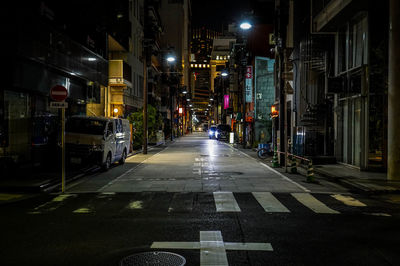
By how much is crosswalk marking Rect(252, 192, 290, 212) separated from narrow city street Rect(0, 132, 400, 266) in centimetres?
3

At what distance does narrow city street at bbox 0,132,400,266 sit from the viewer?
6.02 metres

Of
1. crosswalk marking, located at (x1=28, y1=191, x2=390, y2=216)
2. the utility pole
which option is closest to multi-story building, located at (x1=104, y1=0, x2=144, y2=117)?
crosswalk marking, located at (x1=28, y1=191, x2=390, y2=216)

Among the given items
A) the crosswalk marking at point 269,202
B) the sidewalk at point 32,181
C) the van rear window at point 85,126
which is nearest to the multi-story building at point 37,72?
the van rear window at point 85,126

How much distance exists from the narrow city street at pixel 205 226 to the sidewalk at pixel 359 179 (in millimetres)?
675

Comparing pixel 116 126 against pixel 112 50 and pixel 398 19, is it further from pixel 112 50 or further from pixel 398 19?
pixel 112 50

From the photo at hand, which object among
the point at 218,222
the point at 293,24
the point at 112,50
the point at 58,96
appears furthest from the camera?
the point at 112,50

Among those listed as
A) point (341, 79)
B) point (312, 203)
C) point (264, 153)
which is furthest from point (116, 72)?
point (312, 203)

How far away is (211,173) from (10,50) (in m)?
9.26

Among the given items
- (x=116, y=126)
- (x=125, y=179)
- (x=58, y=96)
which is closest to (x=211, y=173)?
(x=125, y=179)

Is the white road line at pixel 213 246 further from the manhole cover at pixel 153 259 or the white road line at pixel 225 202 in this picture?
the white road line at pixel 225 202

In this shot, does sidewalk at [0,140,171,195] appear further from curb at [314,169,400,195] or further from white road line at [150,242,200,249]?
curb at [314,169,400,195]

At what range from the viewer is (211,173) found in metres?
17.2

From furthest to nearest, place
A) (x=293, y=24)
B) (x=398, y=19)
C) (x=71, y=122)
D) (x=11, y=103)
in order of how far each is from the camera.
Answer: (x=293, y=24) < (x=71, y=122) < (x=11, y=103) < (x=398, y=19)

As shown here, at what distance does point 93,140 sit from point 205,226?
34.9 feet
